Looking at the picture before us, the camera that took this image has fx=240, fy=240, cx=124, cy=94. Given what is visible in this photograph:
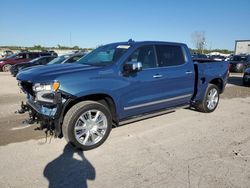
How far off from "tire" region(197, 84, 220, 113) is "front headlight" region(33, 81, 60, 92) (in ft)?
13.8

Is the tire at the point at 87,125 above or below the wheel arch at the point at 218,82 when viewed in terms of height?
below

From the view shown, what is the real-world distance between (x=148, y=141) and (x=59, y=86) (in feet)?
6.47

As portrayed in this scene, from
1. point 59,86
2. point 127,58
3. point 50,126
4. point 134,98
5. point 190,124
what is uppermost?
point 127,58

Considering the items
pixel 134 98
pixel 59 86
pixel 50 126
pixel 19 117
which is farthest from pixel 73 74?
pixel 19 117

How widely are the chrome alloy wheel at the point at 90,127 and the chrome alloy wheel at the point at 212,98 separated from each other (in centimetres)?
358

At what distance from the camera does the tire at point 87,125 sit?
13.1 feet

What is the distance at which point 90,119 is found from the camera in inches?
167

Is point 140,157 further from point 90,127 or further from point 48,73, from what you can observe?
point 48,73

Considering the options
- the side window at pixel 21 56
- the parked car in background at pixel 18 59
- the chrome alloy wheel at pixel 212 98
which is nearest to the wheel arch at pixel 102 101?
the chrome alloy wheel at pixel 212 98

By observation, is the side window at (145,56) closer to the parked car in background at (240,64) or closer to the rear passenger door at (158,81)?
the rear passenger door at (158,81)

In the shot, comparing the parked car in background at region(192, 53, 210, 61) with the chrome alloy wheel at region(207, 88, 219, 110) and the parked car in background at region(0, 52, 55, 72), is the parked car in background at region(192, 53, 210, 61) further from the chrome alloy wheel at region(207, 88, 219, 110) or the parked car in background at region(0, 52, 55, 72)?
the parked car in background at region(0, 52, 55, 72)

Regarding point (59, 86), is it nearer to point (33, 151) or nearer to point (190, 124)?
point (33, 151)

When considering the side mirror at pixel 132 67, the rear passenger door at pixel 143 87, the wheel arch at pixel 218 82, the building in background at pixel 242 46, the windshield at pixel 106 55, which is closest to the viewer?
the side mirror at pixel 132 67

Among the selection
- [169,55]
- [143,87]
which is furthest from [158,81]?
[169,55]
